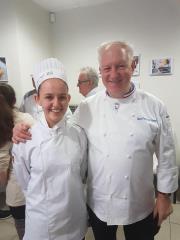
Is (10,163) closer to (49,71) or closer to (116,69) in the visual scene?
(49,71)

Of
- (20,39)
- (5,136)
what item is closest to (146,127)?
(5,136)

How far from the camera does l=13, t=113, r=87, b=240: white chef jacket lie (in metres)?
0.95

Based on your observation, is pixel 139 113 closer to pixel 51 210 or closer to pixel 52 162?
pixel 52 162

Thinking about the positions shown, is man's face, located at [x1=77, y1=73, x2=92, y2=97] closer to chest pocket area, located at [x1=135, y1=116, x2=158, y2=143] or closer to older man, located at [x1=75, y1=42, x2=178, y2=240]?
older man, located at [x1=75, y1=42, x2=178, y2=240]

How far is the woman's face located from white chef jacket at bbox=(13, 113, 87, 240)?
2.2 inches

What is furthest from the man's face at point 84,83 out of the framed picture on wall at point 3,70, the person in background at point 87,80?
the framed picture on wall at point 3,70

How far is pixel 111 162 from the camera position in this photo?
102 centimetres

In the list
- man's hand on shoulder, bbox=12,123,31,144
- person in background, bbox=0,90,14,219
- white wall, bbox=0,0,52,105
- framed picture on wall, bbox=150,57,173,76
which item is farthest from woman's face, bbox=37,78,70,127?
framed picture on wall, bbox=150,57,173,76

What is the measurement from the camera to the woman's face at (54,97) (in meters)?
0.96

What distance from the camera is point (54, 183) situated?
95 cm

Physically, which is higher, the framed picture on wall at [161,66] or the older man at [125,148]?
the framed picture on wall at [161,66]

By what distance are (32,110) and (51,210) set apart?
1.46 meters

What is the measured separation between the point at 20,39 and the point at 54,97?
80.1 inches

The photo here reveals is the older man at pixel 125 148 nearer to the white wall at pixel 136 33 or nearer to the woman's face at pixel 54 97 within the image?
the woman's face at pixel 54 97
